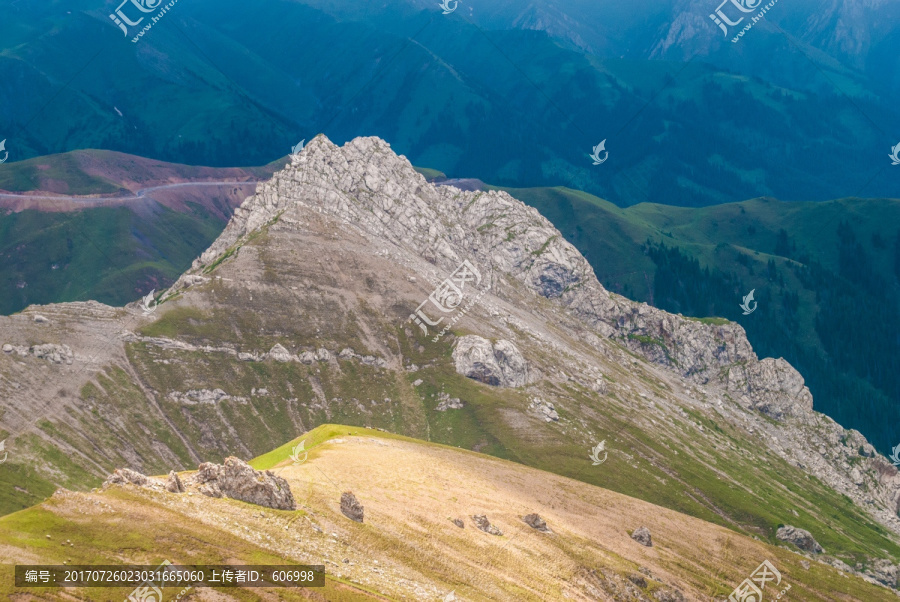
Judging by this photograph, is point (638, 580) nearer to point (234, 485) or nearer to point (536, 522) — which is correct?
point (536, 522)

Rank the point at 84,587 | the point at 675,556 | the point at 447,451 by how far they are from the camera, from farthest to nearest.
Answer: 1. the point at 447,451
2. the point at 675,556
3. the point at 84,587

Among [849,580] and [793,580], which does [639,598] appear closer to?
[793,580]

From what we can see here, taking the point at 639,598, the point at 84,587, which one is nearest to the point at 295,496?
the point at 84,587

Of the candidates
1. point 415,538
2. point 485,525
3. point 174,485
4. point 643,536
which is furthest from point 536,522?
point 174,485

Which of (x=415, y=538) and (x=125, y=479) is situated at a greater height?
(x=415, y=538)
